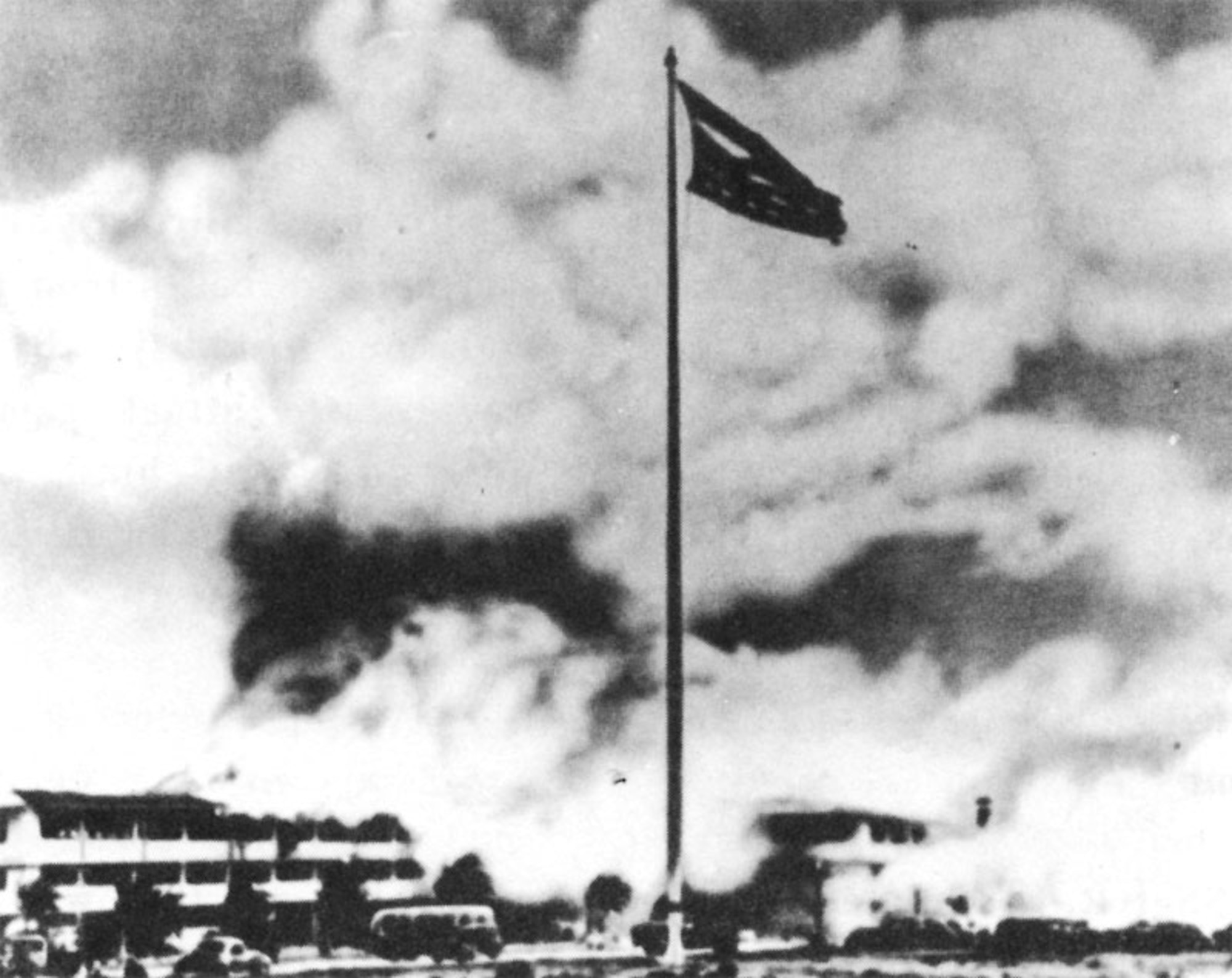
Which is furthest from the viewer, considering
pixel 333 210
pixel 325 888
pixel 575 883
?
pixel 325 888

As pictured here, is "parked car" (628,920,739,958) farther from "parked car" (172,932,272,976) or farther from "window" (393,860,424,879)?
"window" (393,860,424,879)

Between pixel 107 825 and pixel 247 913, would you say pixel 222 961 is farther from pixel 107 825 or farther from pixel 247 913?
pixel 247 913

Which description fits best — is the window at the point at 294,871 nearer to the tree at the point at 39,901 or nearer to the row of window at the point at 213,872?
the row of window at the point at 213,872

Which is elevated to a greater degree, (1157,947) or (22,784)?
(22,784)

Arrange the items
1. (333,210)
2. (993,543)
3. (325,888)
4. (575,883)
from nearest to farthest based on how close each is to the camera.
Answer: (333,210)
(993,543)
(575,883)
(325,888)

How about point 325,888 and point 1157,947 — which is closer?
point 1157,947

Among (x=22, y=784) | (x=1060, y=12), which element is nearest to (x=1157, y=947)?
(x=1060, y=12)

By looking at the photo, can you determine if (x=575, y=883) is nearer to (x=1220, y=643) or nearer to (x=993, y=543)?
(x=993, y=543)
